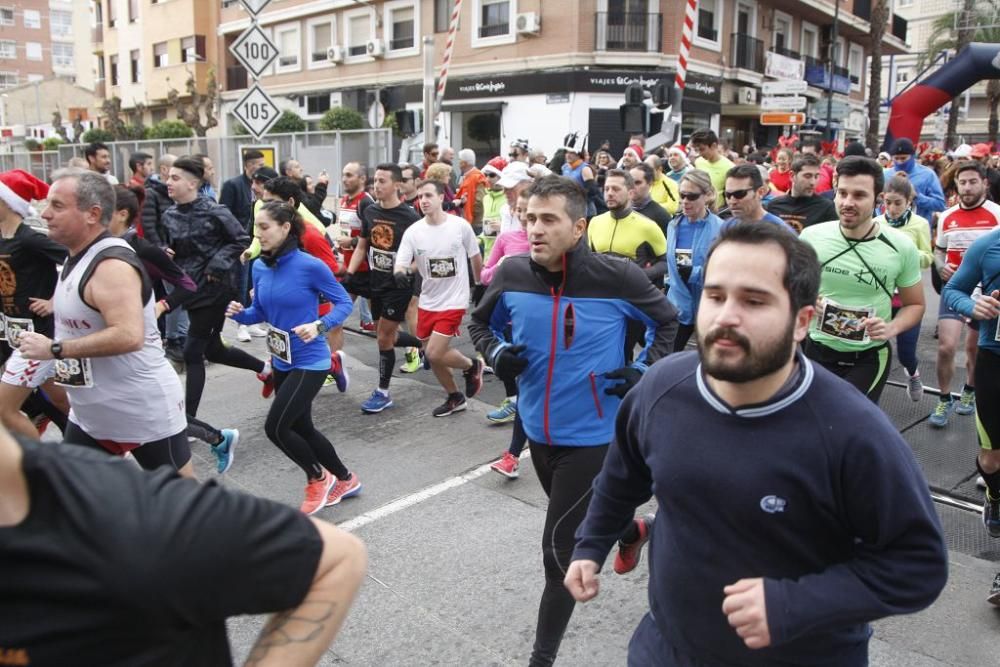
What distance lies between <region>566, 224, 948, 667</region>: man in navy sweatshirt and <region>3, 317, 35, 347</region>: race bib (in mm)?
4194

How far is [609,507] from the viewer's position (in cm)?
234

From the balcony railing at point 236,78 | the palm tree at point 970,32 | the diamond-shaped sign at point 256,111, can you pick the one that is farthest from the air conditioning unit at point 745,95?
the diamond-shaped sign at point 256,111

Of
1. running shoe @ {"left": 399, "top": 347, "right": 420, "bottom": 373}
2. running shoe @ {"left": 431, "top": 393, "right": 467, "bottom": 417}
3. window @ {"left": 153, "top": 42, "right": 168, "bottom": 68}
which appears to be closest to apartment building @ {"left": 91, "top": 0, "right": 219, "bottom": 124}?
window @ {"left": 153, "top": 42, "right": 168, "bottom": 68}

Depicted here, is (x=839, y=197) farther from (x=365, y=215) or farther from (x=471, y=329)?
(x=365, y=215)

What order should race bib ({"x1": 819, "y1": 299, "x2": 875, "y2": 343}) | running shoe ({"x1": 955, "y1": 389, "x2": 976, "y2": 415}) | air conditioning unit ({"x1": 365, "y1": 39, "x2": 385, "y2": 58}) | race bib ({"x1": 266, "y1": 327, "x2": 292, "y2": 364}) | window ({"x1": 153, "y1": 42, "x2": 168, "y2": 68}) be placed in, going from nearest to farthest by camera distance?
race bib ({"x1": 819, "y1": 299, "x2": 875, "y2": 343}) → race bib ({"x1": 266, "y1": 327, "x2": 292, "y2": 364}) → running shoe ({"x1": 955, "y1": 389, "x2": 976, "y2": 415}) → air conditioning unit ({"x1": 365, "y1": 39, "x2": 385, "y2": 58}) → window ({"x1": 153, "y1": 42, "x2": 168, "y2": 68})

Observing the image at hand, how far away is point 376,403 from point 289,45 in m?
35.3

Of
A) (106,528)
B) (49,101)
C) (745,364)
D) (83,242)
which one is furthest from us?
(49,101)

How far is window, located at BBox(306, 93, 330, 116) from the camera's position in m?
36.8

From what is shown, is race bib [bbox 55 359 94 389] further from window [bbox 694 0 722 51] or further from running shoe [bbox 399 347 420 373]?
window [bbox 694 0 722 51]

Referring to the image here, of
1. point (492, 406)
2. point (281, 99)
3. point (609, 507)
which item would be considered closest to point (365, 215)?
point (492, 406)

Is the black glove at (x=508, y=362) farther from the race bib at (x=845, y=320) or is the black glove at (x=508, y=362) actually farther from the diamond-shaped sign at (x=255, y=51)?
the diamond-shaped sign at (x=255, y=51)

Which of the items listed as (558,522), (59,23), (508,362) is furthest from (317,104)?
(59,23)

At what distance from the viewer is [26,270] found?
4.77 m

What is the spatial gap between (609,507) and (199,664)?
1245mm
